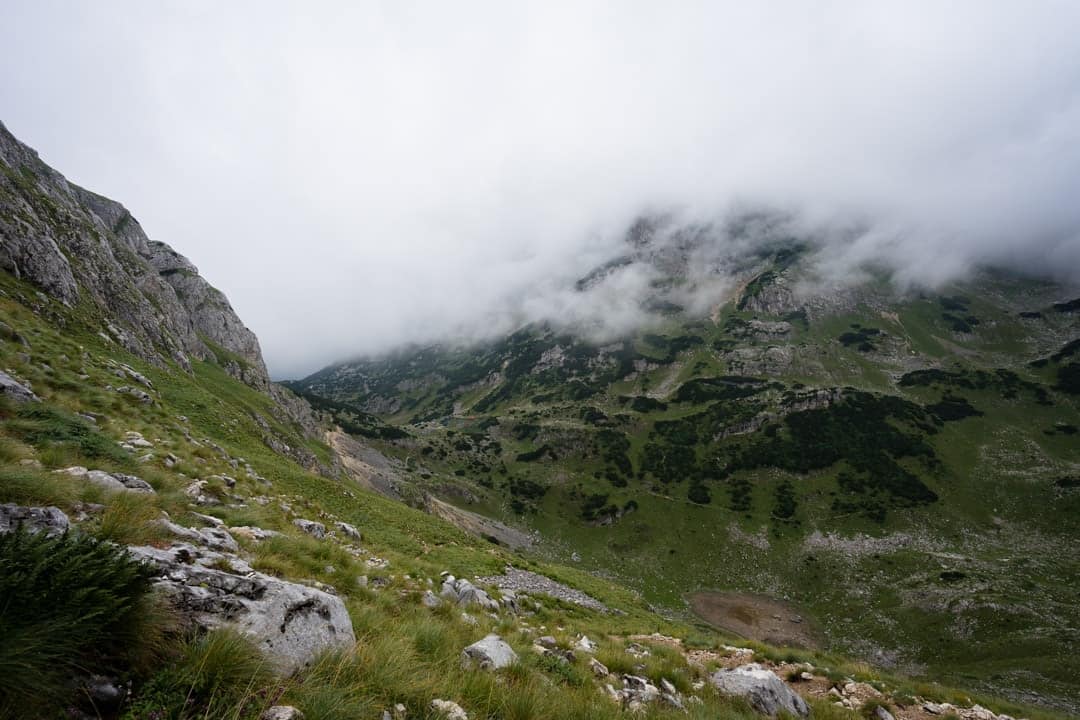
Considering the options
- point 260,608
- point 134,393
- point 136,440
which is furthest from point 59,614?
point 134,393

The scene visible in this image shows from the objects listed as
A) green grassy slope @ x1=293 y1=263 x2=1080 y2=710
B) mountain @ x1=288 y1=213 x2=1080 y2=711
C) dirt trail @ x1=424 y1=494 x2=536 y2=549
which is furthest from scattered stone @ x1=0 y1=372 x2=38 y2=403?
green grassy slope @ x1=293 y1=263 x2=1080 y2=710

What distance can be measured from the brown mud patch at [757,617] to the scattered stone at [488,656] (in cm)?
7372

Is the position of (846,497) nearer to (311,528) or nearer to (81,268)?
(311,528)

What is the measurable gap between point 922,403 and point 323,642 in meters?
219

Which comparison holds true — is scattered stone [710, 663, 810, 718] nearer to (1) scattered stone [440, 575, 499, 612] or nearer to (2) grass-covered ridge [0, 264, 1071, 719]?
(2) grass-covered ridge [0, 264, 1071, 719]

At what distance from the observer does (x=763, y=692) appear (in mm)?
8484

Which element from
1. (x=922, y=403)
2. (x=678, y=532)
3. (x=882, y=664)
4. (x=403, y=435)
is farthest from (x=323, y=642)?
(x=922, y=403)

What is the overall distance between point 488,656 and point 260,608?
3.39 m

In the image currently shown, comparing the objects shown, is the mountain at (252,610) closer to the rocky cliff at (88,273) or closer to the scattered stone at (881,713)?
the scattered stone at (881,713)

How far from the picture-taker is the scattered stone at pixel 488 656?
5898 millimetres

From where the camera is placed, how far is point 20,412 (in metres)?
9.33

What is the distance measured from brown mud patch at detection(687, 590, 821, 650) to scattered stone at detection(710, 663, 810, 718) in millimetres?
68536

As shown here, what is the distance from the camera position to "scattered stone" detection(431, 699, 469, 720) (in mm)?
4190

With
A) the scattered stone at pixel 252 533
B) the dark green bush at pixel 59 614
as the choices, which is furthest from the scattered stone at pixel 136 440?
the dark green bush at pixel 59 614
